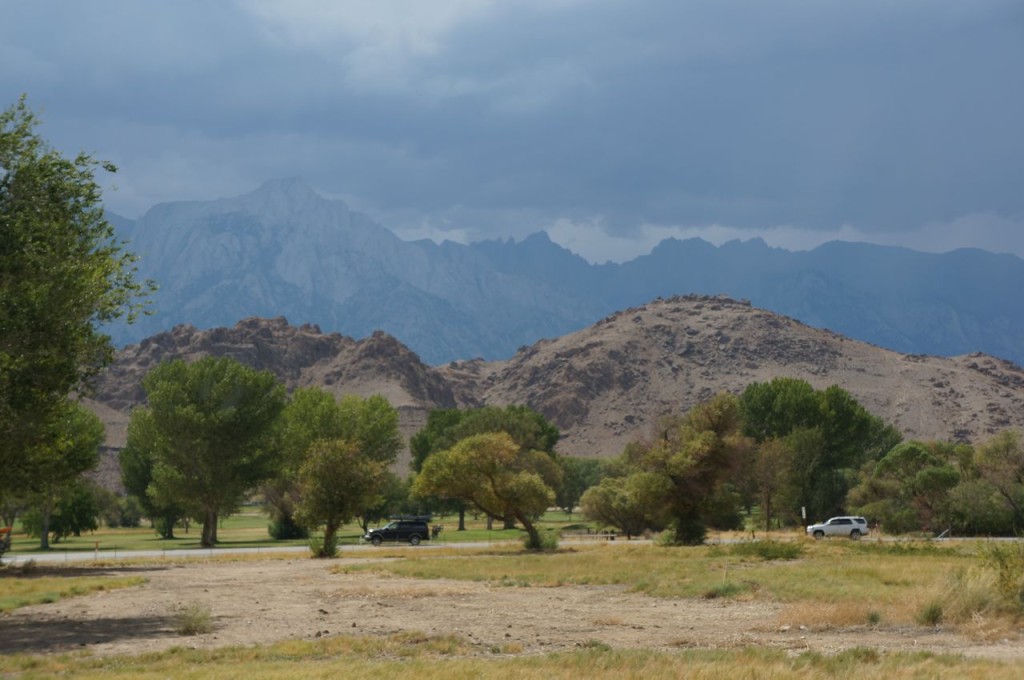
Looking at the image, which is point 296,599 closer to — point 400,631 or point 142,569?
point 400,631

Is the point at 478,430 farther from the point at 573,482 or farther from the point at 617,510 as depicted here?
the point at 573,482

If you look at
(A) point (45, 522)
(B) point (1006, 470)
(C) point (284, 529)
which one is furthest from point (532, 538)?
(A) point (45, 522)

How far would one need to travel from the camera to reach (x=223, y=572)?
145ft

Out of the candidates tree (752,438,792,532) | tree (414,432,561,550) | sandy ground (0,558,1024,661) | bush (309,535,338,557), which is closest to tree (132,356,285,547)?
bush (309,535,338,557)

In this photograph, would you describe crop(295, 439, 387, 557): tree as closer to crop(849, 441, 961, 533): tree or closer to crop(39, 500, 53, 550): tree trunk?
crop(39, 500, 53, 550): tree trunk

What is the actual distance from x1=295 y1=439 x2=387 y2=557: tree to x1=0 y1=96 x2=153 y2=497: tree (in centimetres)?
2790

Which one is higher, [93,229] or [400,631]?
[93,229]

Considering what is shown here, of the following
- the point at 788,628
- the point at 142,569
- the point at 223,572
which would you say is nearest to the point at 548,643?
the point at 788,628

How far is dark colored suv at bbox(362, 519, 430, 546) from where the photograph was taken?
71938mm

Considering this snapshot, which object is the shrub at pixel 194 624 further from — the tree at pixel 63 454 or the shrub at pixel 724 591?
the shrub at pixel 724 591

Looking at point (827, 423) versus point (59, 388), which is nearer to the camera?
point (59, 388)

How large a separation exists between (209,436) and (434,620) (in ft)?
180

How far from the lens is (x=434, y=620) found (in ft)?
81.6

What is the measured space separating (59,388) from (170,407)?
52143mm
